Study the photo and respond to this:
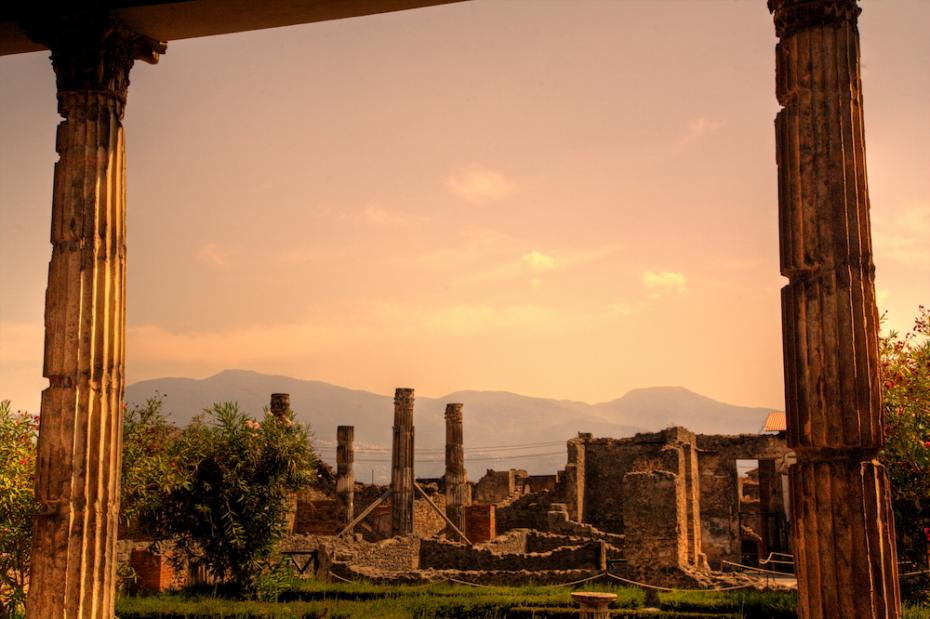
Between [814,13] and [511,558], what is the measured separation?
1500cm

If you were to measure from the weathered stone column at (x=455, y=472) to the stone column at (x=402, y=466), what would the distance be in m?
2.09

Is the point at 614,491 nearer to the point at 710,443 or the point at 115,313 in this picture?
the point at 710,443

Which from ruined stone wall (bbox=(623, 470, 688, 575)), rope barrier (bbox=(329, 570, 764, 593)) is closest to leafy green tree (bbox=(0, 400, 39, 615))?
rope barrier (bbox=(329, 570, 764, 593))

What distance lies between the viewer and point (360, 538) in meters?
22.3

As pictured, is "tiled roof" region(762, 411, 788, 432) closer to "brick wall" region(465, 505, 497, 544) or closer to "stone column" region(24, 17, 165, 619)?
"brick wall" region(465, 505, 497, 544)

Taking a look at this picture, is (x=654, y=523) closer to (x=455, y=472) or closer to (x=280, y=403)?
(x=280, y=403)

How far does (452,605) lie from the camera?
45.8ft

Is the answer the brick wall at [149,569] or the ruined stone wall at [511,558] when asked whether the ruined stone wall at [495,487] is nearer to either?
the ruined stone wall at [511,558]

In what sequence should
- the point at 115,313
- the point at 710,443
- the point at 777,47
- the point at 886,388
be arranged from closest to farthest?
the point at 777,47
the point at 115,313
the point at 886,388
the point at 710,443

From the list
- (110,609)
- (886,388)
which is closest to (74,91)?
(110,609)

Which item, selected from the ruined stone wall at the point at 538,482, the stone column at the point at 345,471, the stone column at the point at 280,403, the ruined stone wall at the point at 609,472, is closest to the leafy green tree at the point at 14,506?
the stone column at the point at 280,403

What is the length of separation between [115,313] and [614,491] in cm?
2595

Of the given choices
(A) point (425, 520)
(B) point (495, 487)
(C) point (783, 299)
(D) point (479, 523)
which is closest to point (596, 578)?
(D) point (479, 523)

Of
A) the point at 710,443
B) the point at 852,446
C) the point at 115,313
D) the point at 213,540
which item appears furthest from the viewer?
the point at 710,443
